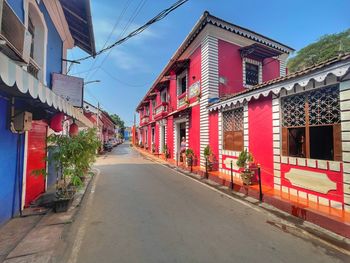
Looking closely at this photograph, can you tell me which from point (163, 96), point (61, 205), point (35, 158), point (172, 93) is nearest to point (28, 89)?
point (61, 205)

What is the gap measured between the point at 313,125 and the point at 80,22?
9034 millimetres

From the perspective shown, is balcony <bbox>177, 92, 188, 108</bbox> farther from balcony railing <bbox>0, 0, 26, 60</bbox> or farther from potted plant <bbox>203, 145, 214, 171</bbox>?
balcony railing <bbox>0, 0, 26, 60</bbox>

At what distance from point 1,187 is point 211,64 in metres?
9.91

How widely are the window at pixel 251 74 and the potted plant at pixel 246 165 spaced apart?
20.8 ft

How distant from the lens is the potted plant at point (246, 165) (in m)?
7.28

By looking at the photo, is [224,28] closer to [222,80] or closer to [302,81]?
[222,80]

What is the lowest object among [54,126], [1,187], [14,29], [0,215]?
[0,215]

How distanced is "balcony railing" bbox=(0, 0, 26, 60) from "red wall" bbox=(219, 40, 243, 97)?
30.3 feet

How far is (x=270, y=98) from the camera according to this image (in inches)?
273

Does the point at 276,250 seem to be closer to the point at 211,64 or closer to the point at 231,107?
the point at 231,107

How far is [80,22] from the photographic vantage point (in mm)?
8328

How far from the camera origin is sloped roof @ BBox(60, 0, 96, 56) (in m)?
7.11

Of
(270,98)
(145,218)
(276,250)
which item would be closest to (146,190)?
(145,218)

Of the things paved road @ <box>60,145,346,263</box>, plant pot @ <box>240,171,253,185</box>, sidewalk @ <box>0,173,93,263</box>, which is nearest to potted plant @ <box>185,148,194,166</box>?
plant pot @ <box>240,171,253,185</box>
